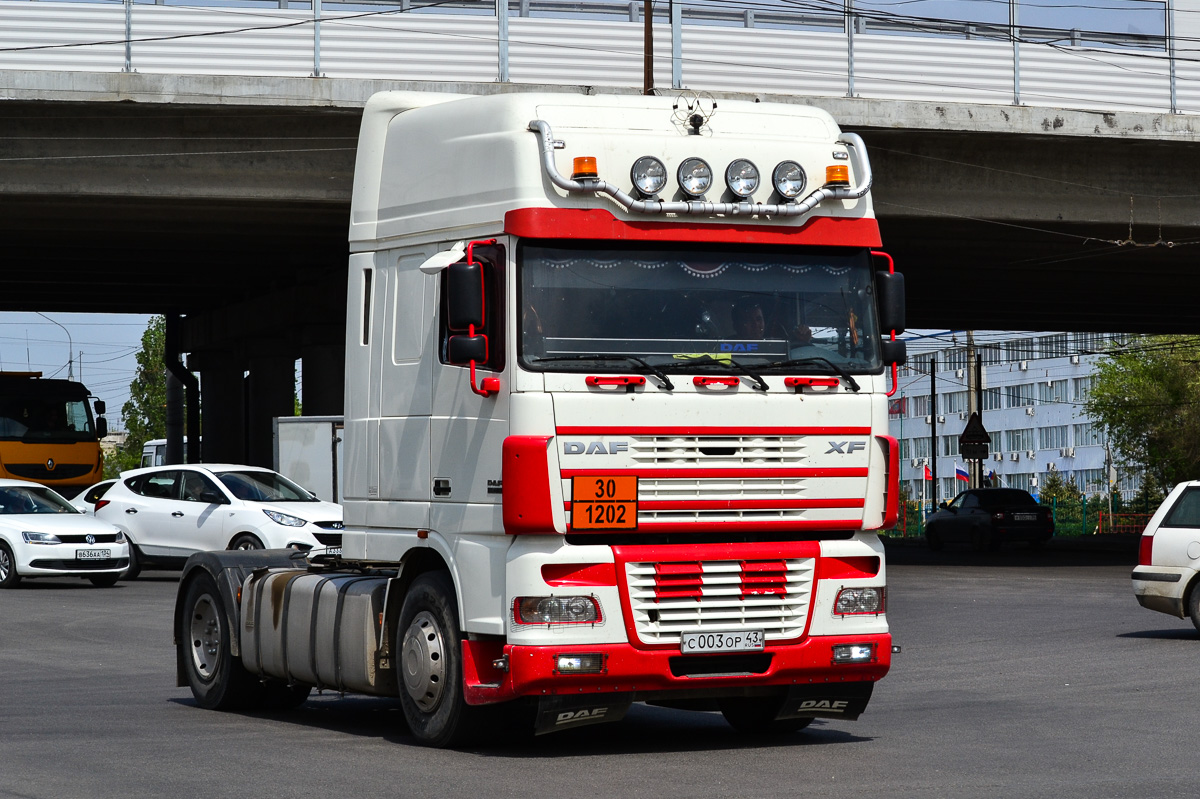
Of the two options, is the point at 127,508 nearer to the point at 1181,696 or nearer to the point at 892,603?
the point at 892,603

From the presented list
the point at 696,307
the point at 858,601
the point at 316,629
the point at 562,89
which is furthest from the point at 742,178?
the point at 562,89

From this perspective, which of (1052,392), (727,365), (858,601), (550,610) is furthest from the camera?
(1052,392)

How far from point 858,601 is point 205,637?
4.77 m

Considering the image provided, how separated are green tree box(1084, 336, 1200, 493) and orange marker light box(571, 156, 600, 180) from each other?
202 feet

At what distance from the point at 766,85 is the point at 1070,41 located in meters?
5.11

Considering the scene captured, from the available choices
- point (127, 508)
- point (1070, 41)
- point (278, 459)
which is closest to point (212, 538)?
point (127, 508)

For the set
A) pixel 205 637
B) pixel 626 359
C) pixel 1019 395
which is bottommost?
pixel 205 637

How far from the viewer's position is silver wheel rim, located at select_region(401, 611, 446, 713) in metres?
9.24

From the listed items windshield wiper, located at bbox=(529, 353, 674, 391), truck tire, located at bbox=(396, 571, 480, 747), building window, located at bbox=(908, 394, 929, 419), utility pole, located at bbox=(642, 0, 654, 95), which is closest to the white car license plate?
truck tire, located at bbox=(396, 571, 480, 747)

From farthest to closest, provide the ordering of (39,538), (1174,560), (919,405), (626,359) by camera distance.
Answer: (919,405)
(39,538)
(1174,560)
(626,359)

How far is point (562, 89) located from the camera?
2350 centimetres

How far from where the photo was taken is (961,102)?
2538 cm

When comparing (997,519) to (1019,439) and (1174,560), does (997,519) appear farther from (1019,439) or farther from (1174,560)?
(1019,439)

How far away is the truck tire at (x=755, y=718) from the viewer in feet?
32.7
